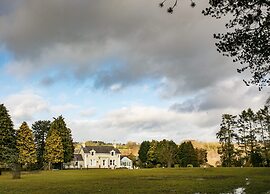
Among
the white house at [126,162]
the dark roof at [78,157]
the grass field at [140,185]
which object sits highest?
the dark roof at [78,157]

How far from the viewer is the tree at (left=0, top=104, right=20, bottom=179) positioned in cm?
7344

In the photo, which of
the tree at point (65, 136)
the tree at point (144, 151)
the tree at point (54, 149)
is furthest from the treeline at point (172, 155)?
the tree at point (54, 149)

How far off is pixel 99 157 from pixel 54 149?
42.4 meters

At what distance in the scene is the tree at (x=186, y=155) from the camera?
102 m

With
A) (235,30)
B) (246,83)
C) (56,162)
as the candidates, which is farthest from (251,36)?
(56,162)

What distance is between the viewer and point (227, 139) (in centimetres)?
8644

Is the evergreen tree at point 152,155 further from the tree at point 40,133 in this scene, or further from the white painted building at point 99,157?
the tree at point 40,133

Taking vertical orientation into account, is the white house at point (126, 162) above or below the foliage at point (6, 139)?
below

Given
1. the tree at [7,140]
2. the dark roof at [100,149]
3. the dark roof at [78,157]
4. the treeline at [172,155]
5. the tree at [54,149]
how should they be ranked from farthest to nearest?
1. the dark roof at [100,149]
2. the dark roof at [78,157]
3. the treeline at [172,155]
4. the tree at [54,149]
5. the tree at [7,140]

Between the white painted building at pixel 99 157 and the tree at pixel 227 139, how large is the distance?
164ft

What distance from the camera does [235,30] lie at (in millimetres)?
12023

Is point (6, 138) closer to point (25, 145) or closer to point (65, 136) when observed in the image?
point (25, 145)

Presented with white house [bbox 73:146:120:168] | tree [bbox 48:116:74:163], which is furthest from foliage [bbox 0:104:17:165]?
white house [bbox 73:146:120:168]

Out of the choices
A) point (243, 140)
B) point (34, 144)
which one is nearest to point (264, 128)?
point (243, 140)
